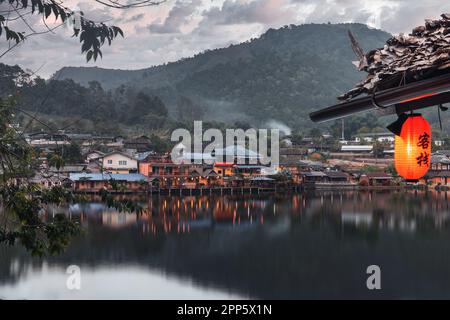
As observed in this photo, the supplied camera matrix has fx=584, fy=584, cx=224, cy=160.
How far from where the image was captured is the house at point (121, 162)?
29.1 meters

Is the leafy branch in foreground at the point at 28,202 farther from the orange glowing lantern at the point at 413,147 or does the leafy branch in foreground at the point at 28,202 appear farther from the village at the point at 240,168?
the village at the point at 240,168

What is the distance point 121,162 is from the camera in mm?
29484

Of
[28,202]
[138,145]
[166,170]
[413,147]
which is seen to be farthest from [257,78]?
[28,202]

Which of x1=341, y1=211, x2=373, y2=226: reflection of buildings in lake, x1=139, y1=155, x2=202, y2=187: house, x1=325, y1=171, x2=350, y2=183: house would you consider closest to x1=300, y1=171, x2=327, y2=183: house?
x1=325, y1=171, x2=350, y2=183: house

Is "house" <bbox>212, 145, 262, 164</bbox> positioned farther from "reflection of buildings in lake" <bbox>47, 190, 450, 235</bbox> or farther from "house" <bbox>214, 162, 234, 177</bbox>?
"reflection of buildings in lake" <bbox>47, 190, 450, 235</bbox>

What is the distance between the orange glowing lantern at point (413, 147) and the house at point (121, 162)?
88.6 ft

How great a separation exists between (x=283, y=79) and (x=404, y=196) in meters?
51.9

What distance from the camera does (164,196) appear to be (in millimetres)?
27625

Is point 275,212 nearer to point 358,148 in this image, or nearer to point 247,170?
point 247,170

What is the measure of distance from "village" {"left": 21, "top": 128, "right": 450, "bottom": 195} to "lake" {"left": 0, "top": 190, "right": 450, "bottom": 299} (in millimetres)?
6129

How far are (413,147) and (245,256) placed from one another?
458 inches

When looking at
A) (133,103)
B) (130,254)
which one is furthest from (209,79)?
(130,254)

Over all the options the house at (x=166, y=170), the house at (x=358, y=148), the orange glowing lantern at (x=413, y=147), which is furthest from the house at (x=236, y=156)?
the orange glowing lantern at (x=413, y=147)
